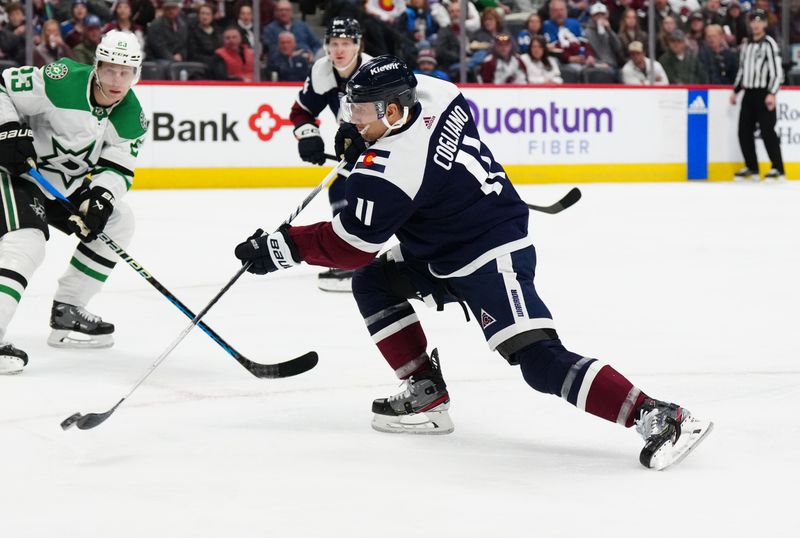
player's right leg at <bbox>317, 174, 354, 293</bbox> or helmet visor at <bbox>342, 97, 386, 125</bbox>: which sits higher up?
helmet visor at <bbox>342, 97, 386, 125</bbox>

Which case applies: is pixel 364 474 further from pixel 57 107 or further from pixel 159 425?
pixel 57 107

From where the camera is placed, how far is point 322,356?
134 inches

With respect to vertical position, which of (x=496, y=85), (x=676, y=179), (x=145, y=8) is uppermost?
(x=145, y=8)

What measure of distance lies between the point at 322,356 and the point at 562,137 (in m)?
6.13

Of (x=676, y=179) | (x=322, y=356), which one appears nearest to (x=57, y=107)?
(x=322, y=356)

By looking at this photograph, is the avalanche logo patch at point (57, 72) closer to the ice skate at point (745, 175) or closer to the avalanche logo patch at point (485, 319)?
the avalanche logo patch at point (485, 319)

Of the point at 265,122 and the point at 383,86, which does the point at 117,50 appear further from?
the point at 265,122

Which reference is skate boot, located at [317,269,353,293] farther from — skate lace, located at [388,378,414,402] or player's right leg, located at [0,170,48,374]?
skate lace, located at [388,378,414,402]

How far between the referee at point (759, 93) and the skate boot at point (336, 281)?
18.8 ft

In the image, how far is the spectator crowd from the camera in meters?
8.26

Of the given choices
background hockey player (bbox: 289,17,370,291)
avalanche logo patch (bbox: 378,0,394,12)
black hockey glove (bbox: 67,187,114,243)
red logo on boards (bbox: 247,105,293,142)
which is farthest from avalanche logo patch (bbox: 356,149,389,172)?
avalanche logo patch (bbox: 378,0,394,12)

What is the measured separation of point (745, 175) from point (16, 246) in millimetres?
7462

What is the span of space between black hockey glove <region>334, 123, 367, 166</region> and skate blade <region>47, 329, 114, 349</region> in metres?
1.00

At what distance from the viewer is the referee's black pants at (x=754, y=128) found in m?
9.34
